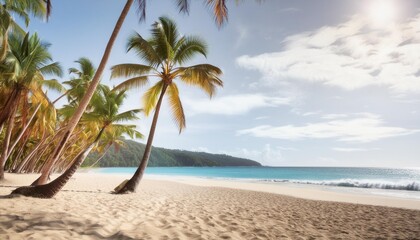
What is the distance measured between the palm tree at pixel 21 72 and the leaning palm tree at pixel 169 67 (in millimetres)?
4477

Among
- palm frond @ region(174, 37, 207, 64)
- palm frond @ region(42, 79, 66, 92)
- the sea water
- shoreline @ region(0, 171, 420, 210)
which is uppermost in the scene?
palm frond @ region(174, 37, 207, 64)

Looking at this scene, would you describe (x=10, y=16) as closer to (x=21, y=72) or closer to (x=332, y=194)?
(x=21, y=72)

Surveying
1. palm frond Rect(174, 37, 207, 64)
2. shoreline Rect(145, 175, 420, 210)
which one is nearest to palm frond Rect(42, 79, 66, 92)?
palm frond Rect(174, 37, 207, 64)

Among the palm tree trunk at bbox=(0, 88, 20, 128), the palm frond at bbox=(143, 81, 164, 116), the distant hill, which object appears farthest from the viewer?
the distant hill

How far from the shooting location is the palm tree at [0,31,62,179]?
1194 centimetres

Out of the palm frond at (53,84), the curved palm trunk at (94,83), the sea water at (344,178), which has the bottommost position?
the sea water at (344,178)

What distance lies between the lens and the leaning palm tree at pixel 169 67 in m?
11.2

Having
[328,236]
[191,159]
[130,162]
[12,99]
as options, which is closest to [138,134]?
[12,99]

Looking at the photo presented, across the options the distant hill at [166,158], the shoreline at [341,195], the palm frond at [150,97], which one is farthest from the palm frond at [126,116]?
the distant hill at [166,158]

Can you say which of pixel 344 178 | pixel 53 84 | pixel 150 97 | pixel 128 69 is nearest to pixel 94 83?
pixel 128 69

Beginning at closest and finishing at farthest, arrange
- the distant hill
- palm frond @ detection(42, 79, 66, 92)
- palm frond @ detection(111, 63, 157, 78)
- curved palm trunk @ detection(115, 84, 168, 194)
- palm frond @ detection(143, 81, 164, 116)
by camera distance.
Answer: curved palm trunk @ detection(115, 84, 168, 194) → palm frond @ detection(111, 63, 157, 78) → palm frond @ detection(143, 81, 164, 116) → palm frond @ detection(42, 79, 66, 92) → the distant hill

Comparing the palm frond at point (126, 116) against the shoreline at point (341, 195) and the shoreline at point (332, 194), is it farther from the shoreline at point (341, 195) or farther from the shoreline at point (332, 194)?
the shoreline at point (341, 195)

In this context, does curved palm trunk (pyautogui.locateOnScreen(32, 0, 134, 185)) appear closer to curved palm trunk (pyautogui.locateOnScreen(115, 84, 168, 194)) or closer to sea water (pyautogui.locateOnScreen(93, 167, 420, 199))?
curved palm trunk (pyautogui.locateOnScreen(115, 84, 168, 194))

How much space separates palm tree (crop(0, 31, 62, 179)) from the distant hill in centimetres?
10903
